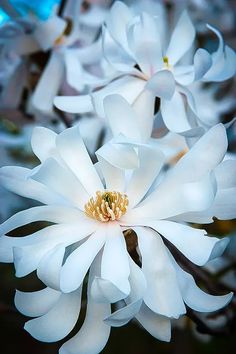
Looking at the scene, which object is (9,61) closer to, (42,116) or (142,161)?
(42,116)

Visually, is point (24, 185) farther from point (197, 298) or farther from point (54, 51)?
point (54, 51)

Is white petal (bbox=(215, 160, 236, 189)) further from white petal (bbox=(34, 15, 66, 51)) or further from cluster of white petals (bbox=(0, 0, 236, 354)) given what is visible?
white petal (bbox=(34, 15, 66, 51))

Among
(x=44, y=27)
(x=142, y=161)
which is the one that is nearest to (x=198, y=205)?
(x=142, y=161)

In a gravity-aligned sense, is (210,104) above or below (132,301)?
below

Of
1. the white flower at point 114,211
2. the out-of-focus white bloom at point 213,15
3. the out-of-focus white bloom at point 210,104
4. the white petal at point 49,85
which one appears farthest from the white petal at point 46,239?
the out-of-focus white bloom at point 213,15

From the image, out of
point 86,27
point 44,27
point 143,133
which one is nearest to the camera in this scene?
point 143,133

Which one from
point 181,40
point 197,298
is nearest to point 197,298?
point 197,298

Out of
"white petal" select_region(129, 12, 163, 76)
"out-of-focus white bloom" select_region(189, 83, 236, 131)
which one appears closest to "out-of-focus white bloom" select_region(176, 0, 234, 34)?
"out-of-focus white bloom" select_region(189, 83, 236, 131)
